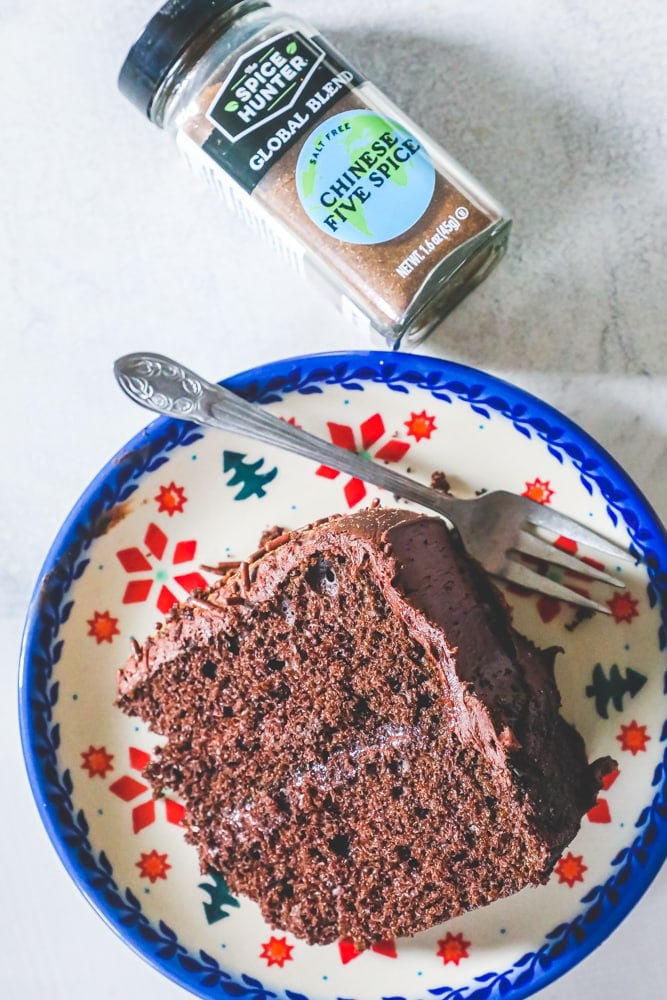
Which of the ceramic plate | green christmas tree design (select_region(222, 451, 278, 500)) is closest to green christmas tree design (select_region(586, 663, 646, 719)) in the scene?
the ceramic plate

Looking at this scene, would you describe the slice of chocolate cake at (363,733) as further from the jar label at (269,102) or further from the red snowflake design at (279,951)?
the jar label at (269,102)

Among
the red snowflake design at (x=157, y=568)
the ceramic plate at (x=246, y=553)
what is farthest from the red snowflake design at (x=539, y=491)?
the red snowflake design at (x=157, y=568)

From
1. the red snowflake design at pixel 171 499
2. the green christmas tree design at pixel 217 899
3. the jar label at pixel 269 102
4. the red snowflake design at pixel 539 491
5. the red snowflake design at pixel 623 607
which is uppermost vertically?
the jar label at pixel 269 102

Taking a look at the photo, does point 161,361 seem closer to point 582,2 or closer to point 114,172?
point 114,172

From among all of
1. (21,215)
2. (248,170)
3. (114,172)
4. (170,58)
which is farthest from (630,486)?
(21,215)

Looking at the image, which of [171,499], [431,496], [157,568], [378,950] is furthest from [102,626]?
[378,950]

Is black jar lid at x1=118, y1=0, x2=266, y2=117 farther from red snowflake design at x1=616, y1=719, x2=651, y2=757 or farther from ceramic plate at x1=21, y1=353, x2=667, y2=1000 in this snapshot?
red snowflake design at x1=616, y1=719, x2=651, y2=757
